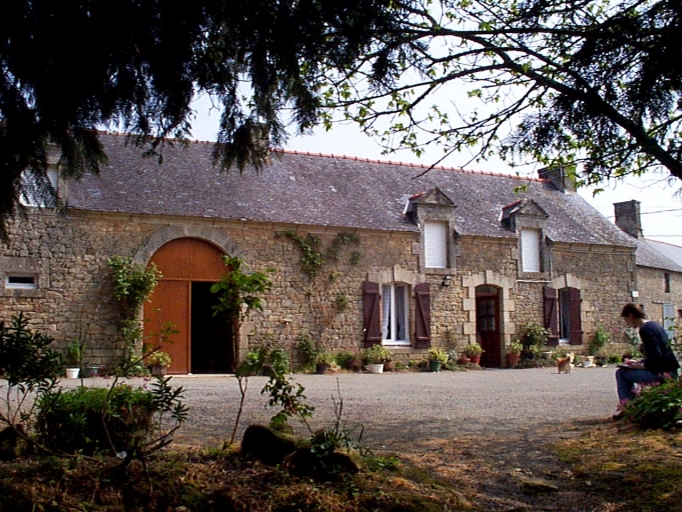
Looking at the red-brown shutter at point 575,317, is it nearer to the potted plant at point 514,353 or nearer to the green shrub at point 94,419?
Answer: the potted plant at point 514,353

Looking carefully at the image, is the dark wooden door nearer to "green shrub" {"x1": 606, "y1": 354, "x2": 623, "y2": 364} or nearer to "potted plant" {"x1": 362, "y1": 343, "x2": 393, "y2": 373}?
"green shrub" {"x1": 606, "y1": 354, "x2": 623, "y2": 364}

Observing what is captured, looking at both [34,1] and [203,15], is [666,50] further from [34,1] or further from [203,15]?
[34,1]

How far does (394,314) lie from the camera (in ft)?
57.7

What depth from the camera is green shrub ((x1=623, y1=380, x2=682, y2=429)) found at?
18.5 ft

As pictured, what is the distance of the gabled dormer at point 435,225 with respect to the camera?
58.4 ft

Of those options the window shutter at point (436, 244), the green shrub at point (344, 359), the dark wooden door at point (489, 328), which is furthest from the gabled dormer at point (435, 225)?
the green shrub at point (344, 359)

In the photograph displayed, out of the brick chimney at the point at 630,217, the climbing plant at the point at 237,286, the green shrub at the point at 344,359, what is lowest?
the green shrub at the point at 344,359

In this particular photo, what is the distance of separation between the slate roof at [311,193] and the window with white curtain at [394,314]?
1523mm

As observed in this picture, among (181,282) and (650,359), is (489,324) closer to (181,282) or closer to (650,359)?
(181,282)

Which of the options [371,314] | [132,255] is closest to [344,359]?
[371,314]

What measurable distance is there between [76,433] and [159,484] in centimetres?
80

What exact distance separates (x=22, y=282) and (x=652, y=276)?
19284 millimetres

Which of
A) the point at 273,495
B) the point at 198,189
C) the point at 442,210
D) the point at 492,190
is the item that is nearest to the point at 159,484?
the point at 273,495

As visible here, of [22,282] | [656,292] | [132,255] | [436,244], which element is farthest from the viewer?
[656,292]
